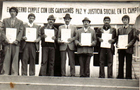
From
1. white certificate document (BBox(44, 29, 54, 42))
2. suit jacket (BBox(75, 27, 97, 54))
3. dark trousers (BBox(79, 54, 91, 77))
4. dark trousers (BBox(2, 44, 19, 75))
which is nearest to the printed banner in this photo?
suit jacket (BBox(75, 27, 97, 54))

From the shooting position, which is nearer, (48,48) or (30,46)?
(30,46)

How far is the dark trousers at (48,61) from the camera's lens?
37.2ft

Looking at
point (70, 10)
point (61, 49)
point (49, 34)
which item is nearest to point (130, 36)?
point (61, 49)

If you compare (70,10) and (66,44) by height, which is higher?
(70,10)

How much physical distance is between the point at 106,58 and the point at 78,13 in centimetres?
418

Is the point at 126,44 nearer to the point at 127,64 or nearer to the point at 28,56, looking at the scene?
the point at 127,64

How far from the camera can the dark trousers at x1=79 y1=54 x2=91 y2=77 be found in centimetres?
1122

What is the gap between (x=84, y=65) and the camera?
37.2 feet

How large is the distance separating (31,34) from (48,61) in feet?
3.43

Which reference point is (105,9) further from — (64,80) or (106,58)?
(64,80)

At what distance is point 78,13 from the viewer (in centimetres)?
1511

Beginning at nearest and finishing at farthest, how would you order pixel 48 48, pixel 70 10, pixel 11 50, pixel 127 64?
pixel 11 50, pixel 127 64, pixel 48 48, pixel 70 10

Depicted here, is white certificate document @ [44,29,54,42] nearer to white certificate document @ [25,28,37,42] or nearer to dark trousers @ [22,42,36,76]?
white certificate document @ [25,28,37,42]

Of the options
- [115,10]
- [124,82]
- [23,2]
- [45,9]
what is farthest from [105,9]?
[124,82]
